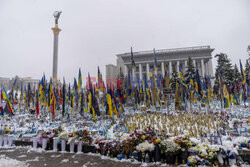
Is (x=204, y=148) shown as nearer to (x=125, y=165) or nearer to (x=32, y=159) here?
(x=125, y=165)

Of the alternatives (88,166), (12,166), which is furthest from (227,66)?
(12,166)

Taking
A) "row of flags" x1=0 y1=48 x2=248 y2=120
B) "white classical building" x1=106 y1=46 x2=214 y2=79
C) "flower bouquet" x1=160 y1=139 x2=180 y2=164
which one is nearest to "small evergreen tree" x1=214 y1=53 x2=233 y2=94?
"row of flags" x1=0 y1=48 x2=248 y2=120

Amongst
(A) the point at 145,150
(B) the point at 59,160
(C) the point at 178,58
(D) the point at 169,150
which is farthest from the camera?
(C) the point at 178,58

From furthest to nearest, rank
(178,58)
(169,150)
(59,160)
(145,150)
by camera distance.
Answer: (178,58) < (59,160) < (145,150) < (169,150)

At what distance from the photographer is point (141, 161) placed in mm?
6125

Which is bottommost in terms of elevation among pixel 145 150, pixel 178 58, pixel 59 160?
pixel 59 160

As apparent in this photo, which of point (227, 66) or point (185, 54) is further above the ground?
point (185, 54)

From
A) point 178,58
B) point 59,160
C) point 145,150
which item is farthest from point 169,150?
point 178,58

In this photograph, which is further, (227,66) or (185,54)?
(185,54)

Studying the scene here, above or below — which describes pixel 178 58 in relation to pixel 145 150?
above

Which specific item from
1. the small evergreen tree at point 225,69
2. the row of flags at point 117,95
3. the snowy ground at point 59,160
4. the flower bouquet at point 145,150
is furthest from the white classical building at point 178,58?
the flower bouquet at point 145,150

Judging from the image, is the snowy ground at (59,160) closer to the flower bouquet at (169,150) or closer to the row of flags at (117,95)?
the flower bouquet at (169,150)

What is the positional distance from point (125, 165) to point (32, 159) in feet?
15.2

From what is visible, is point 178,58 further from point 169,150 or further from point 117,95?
point 169,150
